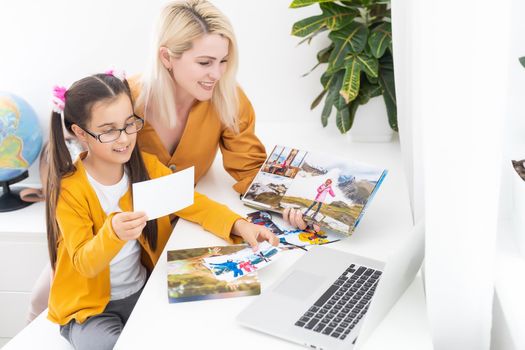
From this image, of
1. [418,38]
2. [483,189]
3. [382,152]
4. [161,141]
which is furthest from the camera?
[382,152]

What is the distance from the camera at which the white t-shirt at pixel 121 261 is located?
1.53 metres

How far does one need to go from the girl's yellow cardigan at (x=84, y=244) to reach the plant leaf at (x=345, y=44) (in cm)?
74

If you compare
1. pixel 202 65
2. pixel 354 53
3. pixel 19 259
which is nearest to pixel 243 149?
pixel 202 65

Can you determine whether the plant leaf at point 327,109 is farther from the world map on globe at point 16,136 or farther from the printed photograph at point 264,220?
the world map on globe at point 16,136

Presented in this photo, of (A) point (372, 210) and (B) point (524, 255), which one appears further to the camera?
(A) point (372, 210)

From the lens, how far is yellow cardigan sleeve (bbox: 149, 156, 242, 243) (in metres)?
1.53

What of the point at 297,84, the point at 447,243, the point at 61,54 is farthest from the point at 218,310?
the point at 61,54

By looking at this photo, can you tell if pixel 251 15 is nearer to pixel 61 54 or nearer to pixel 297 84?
pixel 297 84

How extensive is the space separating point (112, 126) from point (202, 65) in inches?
12.4

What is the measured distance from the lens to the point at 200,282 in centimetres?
131

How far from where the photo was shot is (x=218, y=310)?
124 cm

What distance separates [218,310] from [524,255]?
0.57 metres

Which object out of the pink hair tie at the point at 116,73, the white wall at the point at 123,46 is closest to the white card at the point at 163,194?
the pink hair tie at the point at 116,73

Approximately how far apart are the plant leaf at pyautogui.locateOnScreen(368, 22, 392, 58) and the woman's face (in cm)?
55
